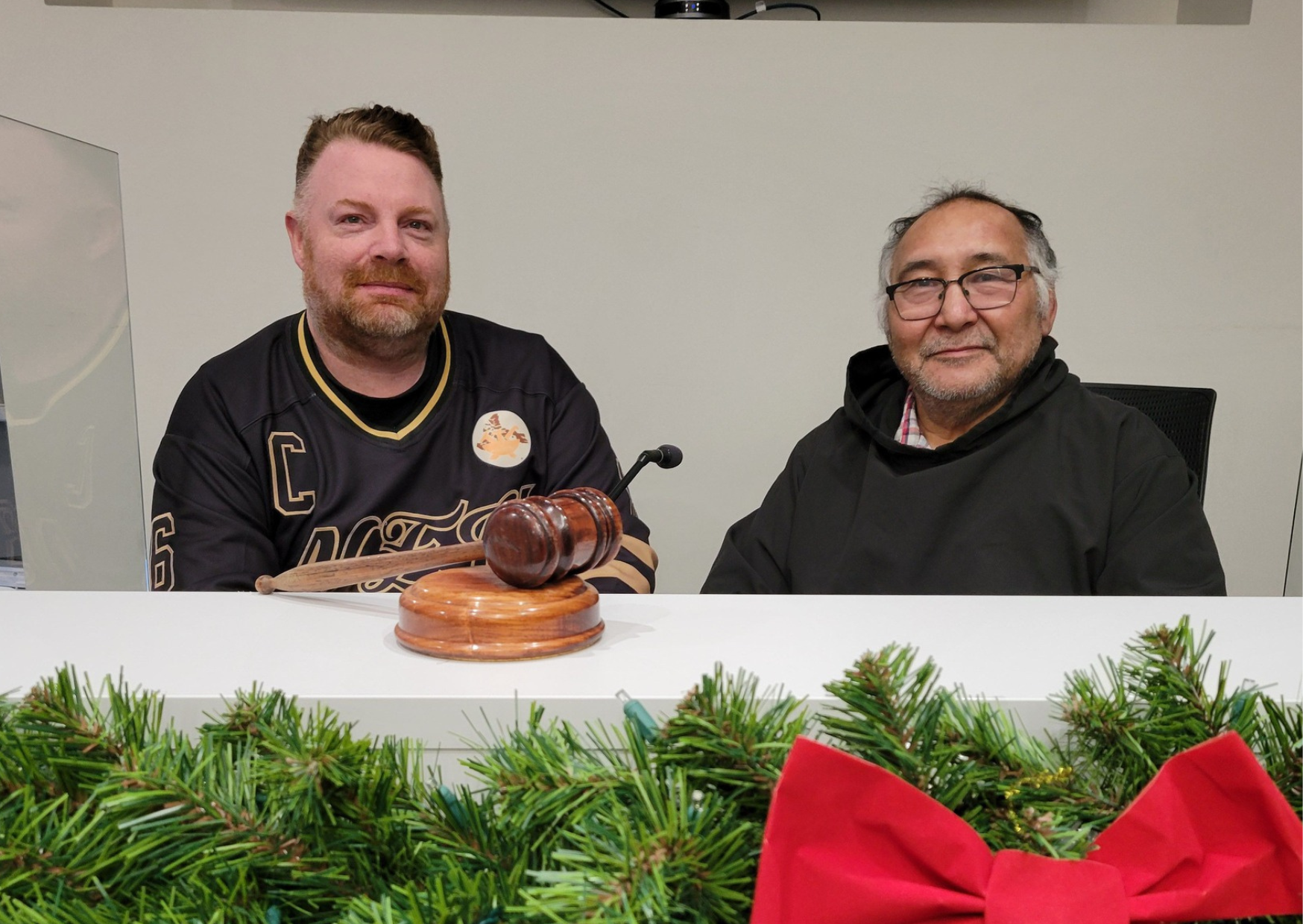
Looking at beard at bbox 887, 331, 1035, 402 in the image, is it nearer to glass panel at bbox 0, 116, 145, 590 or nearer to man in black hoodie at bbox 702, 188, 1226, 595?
man in black hoodie at bbox 702, 188, 1226, 595

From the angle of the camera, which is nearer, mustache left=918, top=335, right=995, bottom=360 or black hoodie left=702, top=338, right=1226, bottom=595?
black hoodie left=702, top=338, right=1226, bottom=595

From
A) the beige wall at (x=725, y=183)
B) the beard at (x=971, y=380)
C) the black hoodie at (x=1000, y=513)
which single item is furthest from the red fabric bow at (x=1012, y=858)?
the beige wall at (x=725, y=183)

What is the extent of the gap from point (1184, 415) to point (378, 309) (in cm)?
154

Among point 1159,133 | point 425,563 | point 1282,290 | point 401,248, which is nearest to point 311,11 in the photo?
point 401,248

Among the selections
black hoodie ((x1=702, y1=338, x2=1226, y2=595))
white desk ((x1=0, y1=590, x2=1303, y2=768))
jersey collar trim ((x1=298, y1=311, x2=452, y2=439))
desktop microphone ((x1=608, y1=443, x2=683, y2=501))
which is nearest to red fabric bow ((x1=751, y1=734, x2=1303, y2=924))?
white desk ((x1=0, y1=590, x2=1303, y2=768))

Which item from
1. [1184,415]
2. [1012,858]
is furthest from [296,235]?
[1012,858]

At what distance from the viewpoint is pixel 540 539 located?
2.59 ft

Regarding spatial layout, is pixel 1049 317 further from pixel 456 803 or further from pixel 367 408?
pixel 456 803

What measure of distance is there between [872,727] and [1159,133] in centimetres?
299

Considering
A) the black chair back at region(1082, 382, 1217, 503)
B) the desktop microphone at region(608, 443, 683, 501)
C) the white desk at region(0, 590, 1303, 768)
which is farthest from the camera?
the black chair back at region(1082, 382, 1217, 503)

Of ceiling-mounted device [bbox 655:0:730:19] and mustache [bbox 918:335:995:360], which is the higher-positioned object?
ceiling-mounted device [bbox 655:0:730:19]

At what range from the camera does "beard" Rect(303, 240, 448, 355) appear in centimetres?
191

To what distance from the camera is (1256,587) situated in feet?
10.3

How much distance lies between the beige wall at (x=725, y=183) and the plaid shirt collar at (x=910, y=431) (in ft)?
3.67
